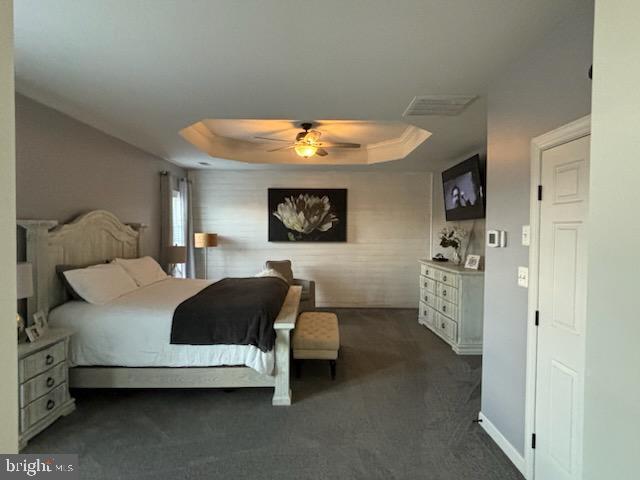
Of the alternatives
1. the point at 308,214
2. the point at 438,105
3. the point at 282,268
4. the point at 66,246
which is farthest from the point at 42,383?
the point at 308,214

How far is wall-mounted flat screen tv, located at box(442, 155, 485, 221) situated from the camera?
3993mm

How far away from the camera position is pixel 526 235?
200 centimetres

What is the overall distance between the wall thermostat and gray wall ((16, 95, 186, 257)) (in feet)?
12.1

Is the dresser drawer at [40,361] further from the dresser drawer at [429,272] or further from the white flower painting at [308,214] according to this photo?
the dresser drawer at [429,272]

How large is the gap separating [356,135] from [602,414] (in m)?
4.20

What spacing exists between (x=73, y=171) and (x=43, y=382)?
78.4 inches

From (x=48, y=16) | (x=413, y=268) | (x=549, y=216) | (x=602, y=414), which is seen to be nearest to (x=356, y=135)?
(x=413, y=268)

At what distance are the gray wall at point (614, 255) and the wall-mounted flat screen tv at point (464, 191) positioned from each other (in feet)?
11.1

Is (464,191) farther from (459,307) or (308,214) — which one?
(308,214)

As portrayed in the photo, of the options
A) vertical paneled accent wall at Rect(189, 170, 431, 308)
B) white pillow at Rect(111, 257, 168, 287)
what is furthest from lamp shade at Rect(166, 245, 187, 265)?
vertical paneled accent wall at Rect(189, 170, 431, 308)

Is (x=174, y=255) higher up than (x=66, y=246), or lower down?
lower down

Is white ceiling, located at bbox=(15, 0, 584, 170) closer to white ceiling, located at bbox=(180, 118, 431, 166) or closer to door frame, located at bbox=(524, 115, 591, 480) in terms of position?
door frame, located at bbox=(524, 115, 591, 480)

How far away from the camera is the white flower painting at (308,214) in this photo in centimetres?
592

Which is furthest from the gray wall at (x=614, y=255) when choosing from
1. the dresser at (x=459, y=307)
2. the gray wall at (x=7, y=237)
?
the dresser at (x=459, y=307)
